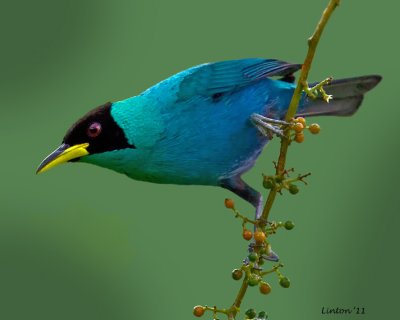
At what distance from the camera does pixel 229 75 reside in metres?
4.74

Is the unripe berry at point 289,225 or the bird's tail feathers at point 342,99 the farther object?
the bird's tail feathers at point 342,99

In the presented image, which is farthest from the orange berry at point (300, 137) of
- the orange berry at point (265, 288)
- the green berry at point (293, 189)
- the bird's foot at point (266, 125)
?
the bird's foot at point (266, 125)

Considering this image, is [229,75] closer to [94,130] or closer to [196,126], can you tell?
[196,126]

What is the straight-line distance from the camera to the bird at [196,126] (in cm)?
437

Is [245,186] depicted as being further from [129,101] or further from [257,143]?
[129,101]

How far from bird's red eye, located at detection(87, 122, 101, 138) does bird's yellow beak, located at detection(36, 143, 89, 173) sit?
0.07 meters

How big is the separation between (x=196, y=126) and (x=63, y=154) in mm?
882

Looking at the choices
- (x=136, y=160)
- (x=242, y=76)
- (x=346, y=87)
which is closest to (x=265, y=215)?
(x=136, y=160)

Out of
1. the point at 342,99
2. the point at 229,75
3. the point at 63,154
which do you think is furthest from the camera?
the point at 342,99

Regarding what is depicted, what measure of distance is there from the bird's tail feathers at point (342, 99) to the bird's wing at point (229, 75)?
398 mm

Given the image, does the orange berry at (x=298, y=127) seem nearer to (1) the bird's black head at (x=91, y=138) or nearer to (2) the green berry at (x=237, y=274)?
(2) the green berry at (x=237, y=274)

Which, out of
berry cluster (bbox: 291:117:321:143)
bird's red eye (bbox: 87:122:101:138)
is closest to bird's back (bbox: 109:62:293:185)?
bird's red eye (bbox: 87:122:101:138)

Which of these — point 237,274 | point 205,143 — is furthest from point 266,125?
point 237,274

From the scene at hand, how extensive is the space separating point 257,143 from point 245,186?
0.40 metres
